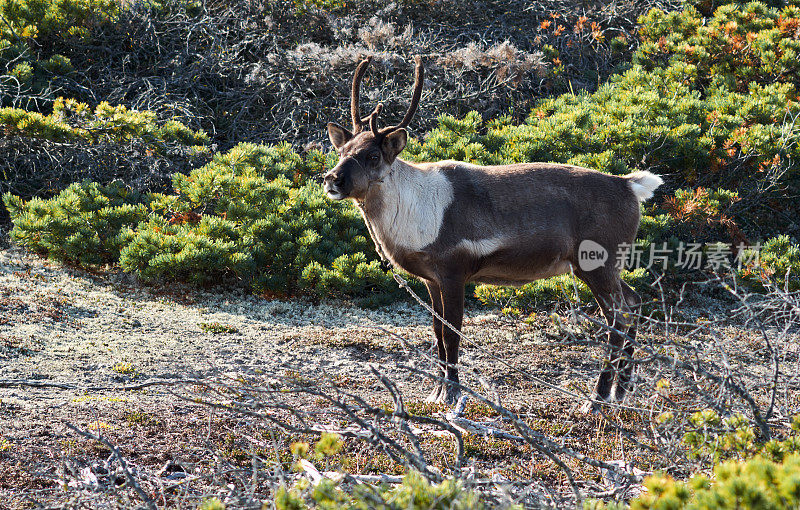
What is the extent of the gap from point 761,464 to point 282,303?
210 inches

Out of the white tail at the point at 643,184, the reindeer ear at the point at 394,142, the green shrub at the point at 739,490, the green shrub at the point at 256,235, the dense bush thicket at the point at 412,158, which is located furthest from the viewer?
the dense bush thicket at the point at 412,158

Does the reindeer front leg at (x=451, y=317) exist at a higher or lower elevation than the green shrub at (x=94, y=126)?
lower

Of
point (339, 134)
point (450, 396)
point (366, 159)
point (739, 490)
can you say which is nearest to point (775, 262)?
point (450, 396)

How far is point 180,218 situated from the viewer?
7523mm

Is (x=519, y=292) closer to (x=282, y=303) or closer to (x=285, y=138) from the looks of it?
(x=282, y=303)

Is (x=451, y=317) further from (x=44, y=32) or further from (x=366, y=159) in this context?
(x=44, y=32)

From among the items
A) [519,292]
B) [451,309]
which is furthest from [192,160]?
[451,309]

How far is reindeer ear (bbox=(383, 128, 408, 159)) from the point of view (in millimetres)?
4871

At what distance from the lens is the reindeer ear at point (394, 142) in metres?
4.87

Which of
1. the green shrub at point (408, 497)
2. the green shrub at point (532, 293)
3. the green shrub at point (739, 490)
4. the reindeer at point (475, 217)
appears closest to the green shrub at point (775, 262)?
the green shrub at point (532, 293)

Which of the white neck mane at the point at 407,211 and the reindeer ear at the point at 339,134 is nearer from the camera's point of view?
the white neck mane at the point at 407,211

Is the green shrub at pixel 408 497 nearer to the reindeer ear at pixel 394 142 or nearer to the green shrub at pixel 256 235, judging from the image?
the reindeer ear at pixel 394 142

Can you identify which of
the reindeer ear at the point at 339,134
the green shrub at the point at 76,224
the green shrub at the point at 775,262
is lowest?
the green shrub at the point at 76,224

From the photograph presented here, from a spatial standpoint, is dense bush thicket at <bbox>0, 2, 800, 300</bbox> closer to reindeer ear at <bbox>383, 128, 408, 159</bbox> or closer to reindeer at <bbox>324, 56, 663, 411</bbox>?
reindeer at <bbox>324, 56, 663, 411</bbox>
